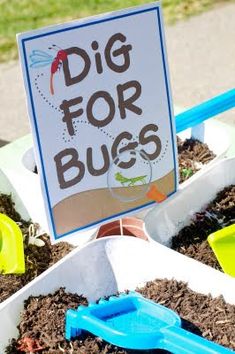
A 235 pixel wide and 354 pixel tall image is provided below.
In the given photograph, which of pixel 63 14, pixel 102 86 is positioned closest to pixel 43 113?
pixel 102 86

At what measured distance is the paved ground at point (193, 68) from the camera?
3.07 m

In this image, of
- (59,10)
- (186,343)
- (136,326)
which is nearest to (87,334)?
(136,326)

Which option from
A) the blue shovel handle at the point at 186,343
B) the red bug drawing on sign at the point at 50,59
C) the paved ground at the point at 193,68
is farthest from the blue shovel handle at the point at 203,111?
the paved ground at the point at 193,68

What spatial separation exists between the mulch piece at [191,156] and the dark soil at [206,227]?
144 millimetres

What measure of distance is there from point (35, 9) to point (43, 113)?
263 cm

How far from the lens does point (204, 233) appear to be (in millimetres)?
1716

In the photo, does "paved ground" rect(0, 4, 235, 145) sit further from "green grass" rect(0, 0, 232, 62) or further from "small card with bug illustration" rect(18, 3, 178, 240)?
"small card with bug illustration" rect(18, 3, 178, 240)

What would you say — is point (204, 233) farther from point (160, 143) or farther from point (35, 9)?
point (35, 9)

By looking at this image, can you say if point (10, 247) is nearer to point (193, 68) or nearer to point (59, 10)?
point (193, 68)

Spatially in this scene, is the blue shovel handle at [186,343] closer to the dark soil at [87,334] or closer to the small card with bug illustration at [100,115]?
the dark soil at [87,334]

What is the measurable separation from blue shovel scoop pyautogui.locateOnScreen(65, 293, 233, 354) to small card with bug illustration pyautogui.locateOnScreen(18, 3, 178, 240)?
0.23 metres

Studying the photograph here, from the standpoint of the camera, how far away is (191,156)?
199 centimetres

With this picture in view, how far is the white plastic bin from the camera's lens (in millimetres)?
1466

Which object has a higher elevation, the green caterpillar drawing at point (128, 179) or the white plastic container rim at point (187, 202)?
the green caterpillar drawing at point (128, 179)
